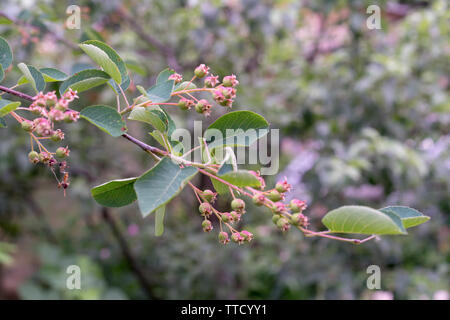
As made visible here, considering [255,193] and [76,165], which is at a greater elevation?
[76,165]

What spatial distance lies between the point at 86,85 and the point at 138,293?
2.12m

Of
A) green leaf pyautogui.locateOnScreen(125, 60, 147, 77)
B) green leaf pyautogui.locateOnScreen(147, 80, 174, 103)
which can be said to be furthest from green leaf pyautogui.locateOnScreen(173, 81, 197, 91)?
green leaf pyautogui.locateOnScreen(125, 60, 147, 77)

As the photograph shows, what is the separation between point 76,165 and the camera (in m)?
2.13

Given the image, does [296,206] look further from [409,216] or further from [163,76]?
[163,76]

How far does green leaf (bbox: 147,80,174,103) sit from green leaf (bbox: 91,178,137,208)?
0.36 ft

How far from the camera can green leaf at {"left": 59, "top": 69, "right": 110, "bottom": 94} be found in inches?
21.8

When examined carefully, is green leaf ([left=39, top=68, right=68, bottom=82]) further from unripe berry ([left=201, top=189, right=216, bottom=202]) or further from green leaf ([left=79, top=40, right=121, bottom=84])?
unripe berry ([left=201, top=189, right=216, bottom=202])

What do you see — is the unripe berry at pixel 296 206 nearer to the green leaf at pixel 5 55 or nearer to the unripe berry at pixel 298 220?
the unripe berry at pixel 298 220

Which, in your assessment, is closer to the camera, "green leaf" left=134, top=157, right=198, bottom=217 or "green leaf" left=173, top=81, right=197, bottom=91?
"green leaf" left=134, top=157, right=198, bottom=217

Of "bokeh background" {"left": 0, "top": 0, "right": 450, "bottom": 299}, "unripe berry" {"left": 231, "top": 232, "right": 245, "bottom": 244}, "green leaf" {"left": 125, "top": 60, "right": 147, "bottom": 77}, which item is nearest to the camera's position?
"unripe berry" {"left": 231, "top": 232, "right": 245, "bottom": 244}

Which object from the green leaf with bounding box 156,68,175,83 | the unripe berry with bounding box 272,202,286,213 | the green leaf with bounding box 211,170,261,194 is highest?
the green leaf with bounding box 156,68,175,83

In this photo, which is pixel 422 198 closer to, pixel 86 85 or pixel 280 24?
pixel 280 24

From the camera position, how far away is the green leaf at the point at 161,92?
0.54m

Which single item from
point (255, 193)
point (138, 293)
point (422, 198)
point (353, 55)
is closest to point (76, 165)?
point (138, 293)
